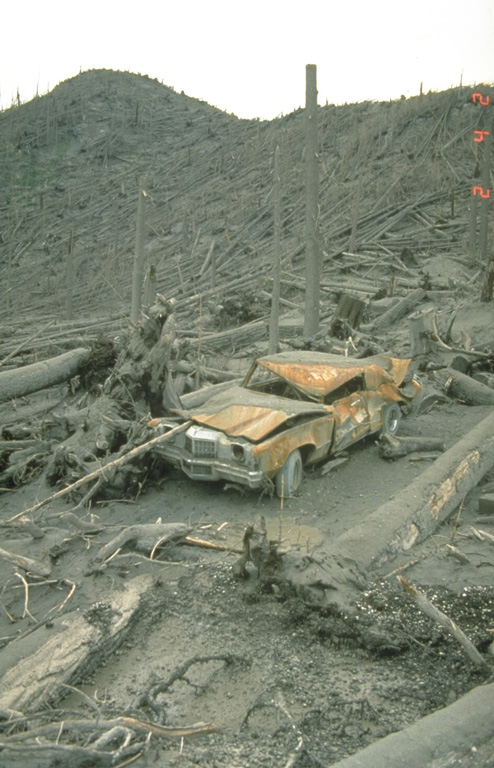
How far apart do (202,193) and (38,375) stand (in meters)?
28.7

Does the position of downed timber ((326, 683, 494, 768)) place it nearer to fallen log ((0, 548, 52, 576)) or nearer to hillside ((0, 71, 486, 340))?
fallen log ((0, 548, 52, 576))

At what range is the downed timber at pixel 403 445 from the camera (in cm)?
1012

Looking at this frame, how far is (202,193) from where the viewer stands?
38.7 meters

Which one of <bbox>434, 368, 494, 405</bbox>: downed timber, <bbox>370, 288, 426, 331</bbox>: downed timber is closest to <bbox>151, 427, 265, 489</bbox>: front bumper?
<bbox>434, 368, 494, 405</bbox>: downed timber

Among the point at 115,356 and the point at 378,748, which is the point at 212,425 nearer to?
the point at 115,356

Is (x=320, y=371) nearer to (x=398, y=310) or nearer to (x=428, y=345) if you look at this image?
Result: (x=428, y=345)

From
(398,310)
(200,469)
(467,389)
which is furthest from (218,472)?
(398,310)

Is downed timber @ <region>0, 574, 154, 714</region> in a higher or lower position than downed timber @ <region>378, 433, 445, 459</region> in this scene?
higher

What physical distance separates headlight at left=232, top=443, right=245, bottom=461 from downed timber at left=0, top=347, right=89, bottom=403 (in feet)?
16.0

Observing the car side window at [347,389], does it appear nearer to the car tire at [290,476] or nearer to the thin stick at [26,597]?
the car tire at [290,476]

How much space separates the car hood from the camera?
834 centimetres

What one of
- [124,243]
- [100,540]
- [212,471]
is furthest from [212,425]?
[124,243]

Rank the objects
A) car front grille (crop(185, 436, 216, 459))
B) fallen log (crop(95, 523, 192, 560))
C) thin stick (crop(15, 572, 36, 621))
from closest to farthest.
A: 1. thin stick (crop(15, 572, 36, 621))
2. fallen log (crop(95, 523, 192, 560))
3. car front grille (crop(185, 436, 216, 459))

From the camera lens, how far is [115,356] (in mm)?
12477
